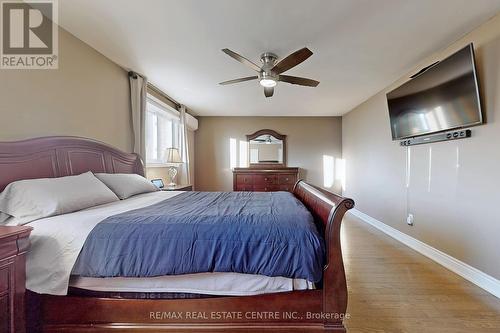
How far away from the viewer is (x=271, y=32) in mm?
2318

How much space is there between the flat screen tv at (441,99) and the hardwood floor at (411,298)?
1492 millimetres

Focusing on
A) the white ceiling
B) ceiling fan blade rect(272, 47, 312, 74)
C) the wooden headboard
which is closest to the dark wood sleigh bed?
the wooden headboard

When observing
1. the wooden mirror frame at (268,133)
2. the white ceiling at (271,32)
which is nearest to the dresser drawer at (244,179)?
the wooden mirror frame at (268,133)

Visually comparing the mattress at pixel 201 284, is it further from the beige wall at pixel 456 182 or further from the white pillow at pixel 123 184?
the beige wall at pixel 456 182

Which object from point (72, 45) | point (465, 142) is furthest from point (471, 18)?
point (72, 45)

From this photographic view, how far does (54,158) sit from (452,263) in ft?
12.8

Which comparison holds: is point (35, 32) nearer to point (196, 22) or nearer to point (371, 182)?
point (196, 22)

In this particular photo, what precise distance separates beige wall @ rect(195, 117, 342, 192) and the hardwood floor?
343 centimetres

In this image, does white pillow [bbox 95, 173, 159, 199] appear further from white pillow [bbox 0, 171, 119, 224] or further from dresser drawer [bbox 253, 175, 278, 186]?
dresser drawer [bbox 253, 175, 278, 186]

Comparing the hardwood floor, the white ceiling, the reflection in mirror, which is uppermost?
the white ceiling

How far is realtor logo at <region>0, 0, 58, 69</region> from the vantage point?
184 centimetres

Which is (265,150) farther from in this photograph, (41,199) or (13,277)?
(13,277)

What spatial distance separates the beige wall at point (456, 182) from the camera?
6.89ft

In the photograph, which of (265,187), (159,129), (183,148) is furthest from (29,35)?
(265,187)
